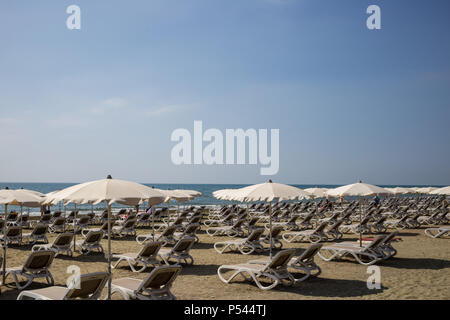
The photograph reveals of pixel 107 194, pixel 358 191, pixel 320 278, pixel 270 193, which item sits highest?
pixel 107 194

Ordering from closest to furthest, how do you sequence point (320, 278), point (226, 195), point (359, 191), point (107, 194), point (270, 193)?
point (107, 194) < point (320, 278) < point (270, 193) < point (226, 195) < point (359, 191)

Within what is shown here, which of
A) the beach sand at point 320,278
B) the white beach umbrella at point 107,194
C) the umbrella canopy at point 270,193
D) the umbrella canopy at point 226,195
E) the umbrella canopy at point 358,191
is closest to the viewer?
the white beach umbrella at point 107,194

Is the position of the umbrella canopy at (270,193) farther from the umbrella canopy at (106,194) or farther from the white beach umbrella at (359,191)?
the umbrella canopy at (106,194)

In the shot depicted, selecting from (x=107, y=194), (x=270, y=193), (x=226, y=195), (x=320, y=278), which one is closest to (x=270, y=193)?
(x=270, y=193)

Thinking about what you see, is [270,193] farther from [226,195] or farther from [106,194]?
[106,194]

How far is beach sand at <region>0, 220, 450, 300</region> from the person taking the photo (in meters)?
6.43

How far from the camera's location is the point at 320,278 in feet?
25.2

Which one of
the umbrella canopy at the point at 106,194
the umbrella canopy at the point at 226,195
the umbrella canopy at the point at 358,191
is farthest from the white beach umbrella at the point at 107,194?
the umbrella canopy at the point at 358,191

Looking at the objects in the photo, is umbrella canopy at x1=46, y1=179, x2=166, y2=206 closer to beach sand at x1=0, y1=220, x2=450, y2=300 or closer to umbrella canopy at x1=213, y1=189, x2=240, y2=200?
beach sand at x1=0, y1=220, x2=450, y2=300

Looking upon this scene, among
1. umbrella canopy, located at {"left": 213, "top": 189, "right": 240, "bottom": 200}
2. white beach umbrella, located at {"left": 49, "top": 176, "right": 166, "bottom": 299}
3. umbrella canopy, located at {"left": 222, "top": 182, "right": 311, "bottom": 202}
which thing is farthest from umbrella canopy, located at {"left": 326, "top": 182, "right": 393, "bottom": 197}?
white beach umbrella, located at {"left": 49, "top": 176, "right": 166, "bottom": 299}

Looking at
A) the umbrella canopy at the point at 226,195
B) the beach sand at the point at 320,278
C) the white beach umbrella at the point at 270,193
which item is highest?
the white beach umbrella at the point at 270,193

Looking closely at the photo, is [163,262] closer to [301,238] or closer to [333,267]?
[333,267]

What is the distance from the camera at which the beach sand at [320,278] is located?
643 cm

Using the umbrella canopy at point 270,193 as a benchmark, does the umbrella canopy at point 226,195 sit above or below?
below
